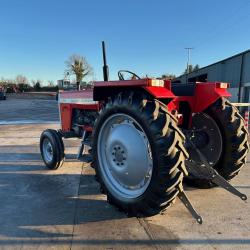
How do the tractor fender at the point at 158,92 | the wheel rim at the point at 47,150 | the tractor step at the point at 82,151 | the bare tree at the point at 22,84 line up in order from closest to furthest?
1. the tractor fender at the point at 158,92
2. the tractor step at the point at 82,151
3. the wheel rim at the point at 47,150
4. the bare tree at the point at 22,84

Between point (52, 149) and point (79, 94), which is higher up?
point (79, 94)

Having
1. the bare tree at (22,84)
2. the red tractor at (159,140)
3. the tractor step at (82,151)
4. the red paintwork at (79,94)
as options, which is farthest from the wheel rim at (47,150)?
the bare tree at (22,84)

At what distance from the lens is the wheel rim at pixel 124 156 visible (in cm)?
346

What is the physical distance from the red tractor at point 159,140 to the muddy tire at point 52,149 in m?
1.61

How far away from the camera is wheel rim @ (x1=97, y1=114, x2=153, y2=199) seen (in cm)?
346

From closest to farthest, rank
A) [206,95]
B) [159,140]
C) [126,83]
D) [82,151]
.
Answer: [159,140], [126,83], [206,95], [82,151]

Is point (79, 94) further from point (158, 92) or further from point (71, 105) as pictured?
point (158, 92)

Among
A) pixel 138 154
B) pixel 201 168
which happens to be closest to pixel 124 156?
pixel 138 154

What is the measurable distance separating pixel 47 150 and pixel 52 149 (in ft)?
1.31

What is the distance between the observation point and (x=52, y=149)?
5.62m

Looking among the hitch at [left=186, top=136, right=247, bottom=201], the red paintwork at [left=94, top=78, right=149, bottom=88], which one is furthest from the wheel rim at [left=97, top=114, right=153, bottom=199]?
the hitch at [left=186, top=136, right=247, bottom=201]

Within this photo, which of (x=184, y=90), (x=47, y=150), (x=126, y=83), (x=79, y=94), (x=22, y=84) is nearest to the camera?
(x=126, y=83)

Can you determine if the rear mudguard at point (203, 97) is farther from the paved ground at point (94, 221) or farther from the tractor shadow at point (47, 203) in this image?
the tractor shadow at point (47, 203)

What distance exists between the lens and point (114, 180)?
3.88m
